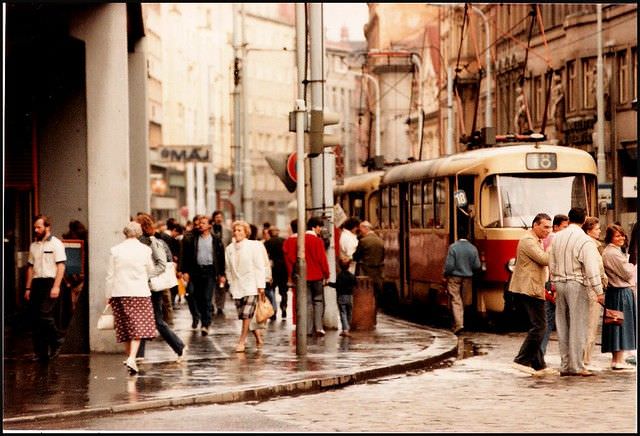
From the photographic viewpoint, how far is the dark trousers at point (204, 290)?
26.8 metres

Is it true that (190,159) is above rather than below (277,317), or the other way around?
above

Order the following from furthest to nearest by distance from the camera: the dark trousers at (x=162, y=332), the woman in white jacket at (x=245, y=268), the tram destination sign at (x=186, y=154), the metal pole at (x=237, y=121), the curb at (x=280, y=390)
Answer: the metal pole at (x=237, y=121)
the tram destination sign at (x=186, y=154)
the woman in white jacket at (x=245, y=268)
the dark trousers at (x=162, y=332)
the curb at (x=280, y=390)

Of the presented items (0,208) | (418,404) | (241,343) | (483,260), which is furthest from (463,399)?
(483,260)

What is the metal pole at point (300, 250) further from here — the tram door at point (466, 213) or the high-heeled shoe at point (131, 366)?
the tram door at point (466, 213)

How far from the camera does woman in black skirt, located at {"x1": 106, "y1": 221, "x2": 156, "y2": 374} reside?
19.4 meters

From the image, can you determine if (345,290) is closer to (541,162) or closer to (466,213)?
(466,213)

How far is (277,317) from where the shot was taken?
105ft

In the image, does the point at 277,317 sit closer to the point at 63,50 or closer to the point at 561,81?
the point at 63,50

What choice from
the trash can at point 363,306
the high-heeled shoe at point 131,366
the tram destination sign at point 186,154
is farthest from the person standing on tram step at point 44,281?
the tram destination sign at point 186,154

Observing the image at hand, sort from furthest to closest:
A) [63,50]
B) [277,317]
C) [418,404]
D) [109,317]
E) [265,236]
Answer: [265,236] → [277,317] → [63,50] → [109,317] → [418,404]

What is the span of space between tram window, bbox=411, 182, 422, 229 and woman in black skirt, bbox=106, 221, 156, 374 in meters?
12.7

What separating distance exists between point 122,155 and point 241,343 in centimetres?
290

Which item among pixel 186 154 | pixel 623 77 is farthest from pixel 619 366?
pixel 623 77

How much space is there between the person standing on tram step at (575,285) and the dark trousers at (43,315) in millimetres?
6262
